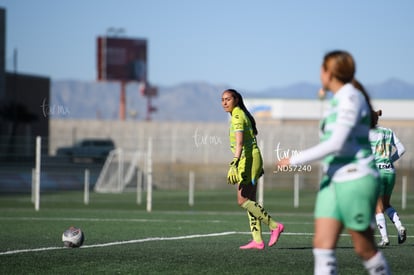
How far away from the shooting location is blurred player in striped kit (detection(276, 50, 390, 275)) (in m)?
7.74

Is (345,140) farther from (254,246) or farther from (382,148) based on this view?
(382,148)

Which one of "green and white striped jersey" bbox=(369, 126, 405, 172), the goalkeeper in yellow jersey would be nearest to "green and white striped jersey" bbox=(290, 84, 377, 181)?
the goalkeeper in yellow jersey

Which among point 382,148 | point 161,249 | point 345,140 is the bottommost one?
point 161,249

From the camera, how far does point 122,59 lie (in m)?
135

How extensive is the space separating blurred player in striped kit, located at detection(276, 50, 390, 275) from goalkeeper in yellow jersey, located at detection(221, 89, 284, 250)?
5979 mm

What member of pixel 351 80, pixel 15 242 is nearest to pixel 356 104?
pixel 351 80

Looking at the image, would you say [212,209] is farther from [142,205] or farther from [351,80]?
[351,80]

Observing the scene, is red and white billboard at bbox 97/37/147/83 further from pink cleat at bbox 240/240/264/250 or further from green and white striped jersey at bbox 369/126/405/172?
pink cleat at bbox 240/240/264/250

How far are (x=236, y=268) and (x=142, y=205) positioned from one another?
2172 cm

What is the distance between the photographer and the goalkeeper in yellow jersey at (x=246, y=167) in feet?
45.9

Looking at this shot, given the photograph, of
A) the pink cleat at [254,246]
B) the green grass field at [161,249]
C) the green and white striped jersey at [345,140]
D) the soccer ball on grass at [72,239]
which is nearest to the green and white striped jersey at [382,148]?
the green grass field at [161,249]

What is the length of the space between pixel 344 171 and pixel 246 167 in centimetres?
635

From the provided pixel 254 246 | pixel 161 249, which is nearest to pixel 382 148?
pixel 254 246

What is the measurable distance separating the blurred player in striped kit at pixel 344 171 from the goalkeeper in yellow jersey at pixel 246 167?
19.6 ft
